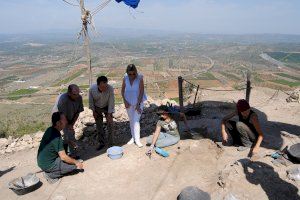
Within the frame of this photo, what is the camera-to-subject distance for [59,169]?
554cm

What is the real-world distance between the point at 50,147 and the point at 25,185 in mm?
755

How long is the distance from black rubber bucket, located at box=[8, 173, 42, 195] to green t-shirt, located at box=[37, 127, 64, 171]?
10.4 inches

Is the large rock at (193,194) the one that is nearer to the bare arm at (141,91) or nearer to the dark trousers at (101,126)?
the bare arm at (141,91)

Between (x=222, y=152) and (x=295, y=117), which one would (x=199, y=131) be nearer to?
(x=222, y=152)

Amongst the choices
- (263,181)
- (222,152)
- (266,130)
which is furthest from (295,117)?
(263,181)

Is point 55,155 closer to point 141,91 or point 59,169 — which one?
point 59,169

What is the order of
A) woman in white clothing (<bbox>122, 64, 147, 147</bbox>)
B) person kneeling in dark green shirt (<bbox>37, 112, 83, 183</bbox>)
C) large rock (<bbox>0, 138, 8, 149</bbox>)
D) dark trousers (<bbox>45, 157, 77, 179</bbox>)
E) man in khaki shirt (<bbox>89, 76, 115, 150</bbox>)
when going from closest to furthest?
person kneeling in dark green shirt (<bbox>37, 112, 83, 183</bbox>)
dark trousers (<bbox>45, 157, 77, 179</bbox>)
man in khaki shirt (<bbox>89, 76, 115, 150</bbox>)
woman in white clothing (<bbox>122, 64, 147, 147</bbox>)
large rock (<bbox>0, 138, 8, 149</bbox>)

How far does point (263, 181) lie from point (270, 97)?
10.2m

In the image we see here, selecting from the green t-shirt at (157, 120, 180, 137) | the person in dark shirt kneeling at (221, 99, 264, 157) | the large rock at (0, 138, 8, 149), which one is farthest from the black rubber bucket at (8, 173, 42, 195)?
the large rock at (0, 138, 8, 149)

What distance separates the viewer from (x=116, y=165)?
614cm

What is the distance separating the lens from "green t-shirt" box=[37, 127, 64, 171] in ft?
17.2

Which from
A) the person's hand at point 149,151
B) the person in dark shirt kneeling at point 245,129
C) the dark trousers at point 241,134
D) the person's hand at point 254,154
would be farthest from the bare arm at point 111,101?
the person's hand at point 254,154

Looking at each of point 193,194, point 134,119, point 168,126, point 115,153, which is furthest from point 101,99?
point 193,194

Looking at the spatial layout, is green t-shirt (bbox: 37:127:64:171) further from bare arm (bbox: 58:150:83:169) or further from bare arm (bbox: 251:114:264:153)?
bare arm (bbox: 251:114:264:153)
